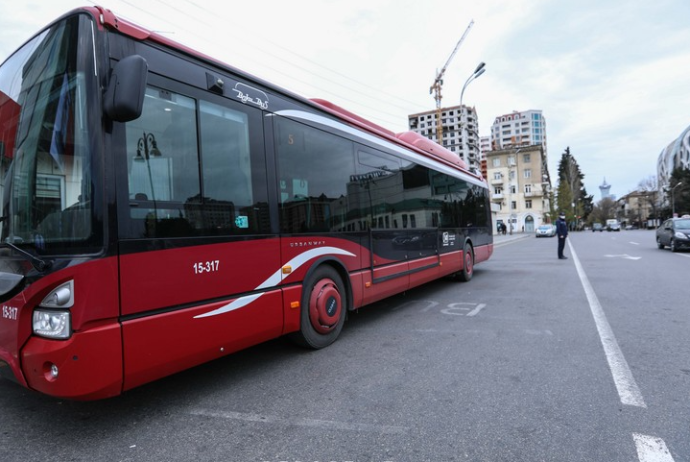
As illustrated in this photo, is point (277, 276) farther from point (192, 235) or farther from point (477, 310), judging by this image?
point (477, 310)

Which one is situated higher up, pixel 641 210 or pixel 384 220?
pixel 641 210

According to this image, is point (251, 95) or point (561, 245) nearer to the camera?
point (251, 95)

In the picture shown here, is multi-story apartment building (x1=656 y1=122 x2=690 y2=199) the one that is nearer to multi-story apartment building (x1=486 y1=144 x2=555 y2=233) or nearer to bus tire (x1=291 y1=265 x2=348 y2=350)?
multi-story apartment building (x1=486 y1=144 x2=555 y2=233)

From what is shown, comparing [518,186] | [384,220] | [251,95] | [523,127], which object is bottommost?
[384,220]

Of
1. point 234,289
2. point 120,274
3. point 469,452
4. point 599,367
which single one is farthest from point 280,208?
point 599,367

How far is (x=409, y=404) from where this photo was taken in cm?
310

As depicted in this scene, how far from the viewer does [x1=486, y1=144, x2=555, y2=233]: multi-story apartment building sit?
7319 centimetres

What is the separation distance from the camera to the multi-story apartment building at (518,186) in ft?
240

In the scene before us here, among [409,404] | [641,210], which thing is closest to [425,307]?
[409,404]

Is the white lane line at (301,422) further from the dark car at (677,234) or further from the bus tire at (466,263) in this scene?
the dark car at (677,234)

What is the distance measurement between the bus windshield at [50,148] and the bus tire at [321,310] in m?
2.29

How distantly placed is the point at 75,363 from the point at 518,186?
81118 millimetres

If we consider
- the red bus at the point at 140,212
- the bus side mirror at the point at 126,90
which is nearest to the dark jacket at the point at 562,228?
the red bus at the point at 140,212

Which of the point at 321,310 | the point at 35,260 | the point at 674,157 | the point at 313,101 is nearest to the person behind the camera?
the point at 35,260
